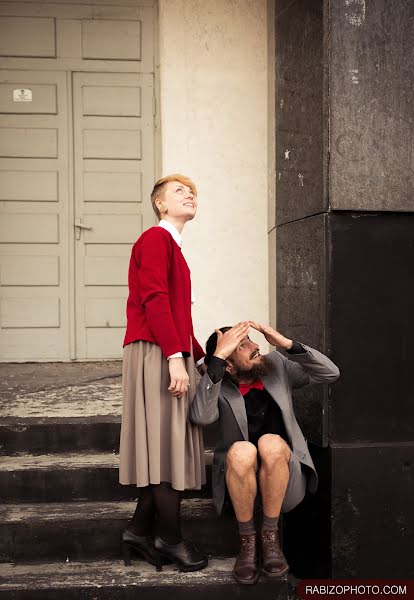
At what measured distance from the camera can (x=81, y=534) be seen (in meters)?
3.92

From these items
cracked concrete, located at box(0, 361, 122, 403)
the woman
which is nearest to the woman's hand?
the woman

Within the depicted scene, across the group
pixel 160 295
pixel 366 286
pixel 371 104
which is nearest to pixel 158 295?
pixel 160 295

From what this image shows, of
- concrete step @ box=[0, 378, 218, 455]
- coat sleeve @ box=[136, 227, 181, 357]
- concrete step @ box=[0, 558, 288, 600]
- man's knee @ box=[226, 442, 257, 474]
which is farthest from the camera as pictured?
concrete step @ box=[0, 378, 218, 455]

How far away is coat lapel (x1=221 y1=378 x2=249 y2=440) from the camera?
3.64 m

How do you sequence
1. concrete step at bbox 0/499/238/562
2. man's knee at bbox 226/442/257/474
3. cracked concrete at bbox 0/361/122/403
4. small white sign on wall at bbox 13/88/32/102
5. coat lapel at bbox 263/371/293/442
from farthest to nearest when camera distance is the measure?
small white sign on wall at bbox 13/88/32/102
cracked concrete at bbox 0/361/122/403
concrete step at bbox 0/499/238/562
coat lapel at bbox 263/371/293/442
man's knee at bbox 226/442/257/474

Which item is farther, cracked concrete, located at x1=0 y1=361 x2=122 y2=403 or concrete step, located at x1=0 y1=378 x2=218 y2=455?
cracked concrete, located at x1=0 y1=361 x2=122 y2=403

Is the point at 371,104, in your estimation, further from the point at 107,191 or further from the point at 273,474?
the point at 107,191

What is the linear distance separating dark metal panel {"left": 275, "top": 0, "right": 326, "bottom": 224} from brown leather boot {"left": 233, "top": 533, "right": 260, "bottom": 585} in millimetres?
1689

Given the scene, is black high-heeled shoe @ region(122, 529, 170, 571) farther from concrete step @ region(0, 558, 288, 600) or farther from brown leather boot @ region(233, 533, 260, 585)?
brown leather boot @ region(233, 533, 260, 585)

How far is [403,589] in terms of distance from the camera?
147 inches

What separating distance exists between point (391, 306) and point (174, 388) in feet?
4.02

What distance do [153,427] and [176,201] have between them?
1.08m

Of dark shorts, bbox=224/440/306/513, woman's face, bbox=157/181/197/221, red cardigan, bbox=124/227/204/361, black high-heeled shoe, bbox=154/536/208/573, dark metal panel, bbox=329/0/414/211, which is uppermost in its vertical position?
dark metal panel, bbox=329/0/414/211

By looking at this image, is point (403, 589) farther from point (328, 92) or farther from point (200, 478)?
point (328, 92)
